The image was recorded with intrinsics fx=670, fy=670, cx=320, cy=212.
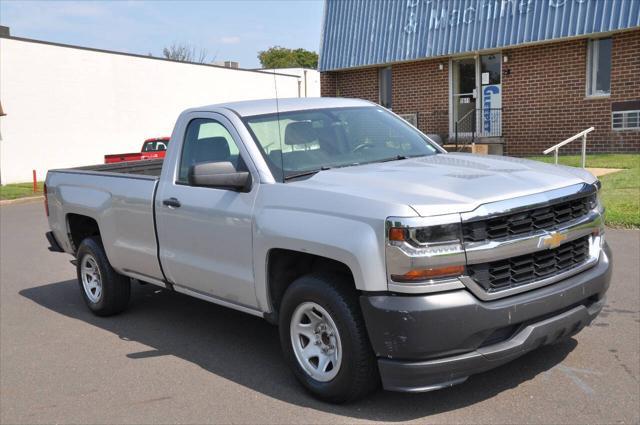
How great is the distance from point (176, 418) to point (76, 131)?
81.1ft

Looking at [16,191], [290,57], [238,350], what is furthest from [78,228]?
[290,57]

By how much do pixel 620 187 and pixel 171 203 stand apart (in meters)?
9.23

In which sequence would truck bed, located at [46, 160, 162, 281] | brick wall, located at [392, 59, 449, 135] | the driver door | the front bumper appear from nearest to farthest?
the front bumper
the driver door
truck bed, located at [46, 160, 162, 281]
brick wall, located at [392, 59, 449, 135]

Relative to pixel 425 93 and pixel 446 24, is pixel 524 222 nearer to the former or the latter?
pixel 446 24

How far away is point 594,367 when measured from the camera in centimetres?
464

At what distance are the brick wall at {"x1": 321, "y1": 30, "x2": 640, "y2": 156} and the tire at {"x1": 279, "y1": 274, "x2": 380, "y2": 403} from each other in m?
15.5

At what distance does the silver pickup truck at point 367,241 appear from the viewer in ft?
12.2

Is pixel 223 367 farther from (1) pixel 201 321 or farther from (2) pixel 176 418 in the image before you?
(1) pixel 201 321

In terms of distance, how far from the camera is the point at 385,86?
23.5 m

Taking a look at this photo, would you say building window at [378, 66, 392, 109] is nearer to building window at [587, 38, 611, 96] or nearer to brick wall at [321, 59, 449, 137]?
brick wall at [321, 59, 449, 137]

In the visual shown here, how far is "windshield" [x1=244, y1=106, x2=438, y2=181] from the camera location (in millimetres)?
4852

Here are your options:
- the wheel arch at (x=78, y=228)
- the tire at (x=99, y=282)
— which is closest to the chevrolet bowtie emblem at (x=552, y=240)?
the tire at (x=99, y=282)

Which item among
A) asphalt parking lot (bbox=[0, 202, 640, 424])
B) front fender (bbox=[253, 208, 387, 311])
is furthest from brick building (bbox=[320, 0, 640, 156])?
front fender (bbox=[253, 208, 387, 311])

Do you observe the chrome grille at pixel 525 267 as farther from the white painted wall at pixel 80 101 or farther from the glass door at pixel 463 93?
the white painted wall at pixel 80 101
